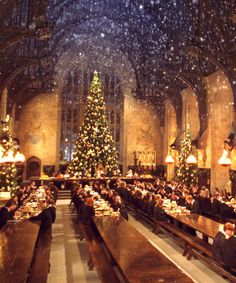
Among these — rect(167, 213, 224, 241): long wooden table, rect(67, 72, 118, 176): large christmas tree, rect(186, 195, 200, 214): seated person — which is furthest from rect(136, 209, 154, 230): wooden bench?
rect(67, 72, 118, 176): large christmas tree

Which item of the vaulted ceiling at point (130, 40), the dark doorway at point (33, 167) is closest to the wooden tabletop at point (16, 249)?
the vaulted ceiling at point (130, 40)

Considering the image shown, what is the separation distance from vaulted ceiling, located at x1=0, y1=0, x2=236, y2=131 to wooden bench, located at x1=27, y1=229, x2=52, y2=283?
310 inches

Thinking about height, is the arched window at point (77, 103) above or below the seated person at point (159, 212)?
above

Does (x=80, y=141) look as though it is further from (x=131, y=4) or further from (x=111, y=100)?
(x=131, y=4)

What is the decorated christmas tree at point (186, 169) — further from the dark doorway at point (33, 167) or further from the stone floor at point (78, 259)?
the dark doorway at point (33, 167)

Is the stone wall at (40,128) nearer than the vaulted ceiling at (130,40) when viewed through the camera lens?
No

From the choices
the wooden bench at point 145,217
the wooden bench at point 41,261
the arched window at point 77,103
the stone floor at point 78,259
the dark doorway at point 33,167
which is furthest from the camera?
the arched window at point 77,103

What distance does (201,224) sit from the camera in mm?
7180

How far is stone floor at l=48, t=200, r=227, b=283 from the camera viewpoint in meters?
5.86

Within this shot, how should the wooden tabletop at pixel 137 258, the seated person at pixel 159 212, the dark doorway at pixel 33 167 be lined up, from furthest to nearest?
the dark doorway at pixel 33 167 < the seated person at pixel 159 212 < the wooden tabletop at pixel 137 258

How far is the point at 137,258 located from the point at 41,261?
1.75 metres

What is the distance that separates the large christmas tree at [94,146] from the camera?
20.0 meters

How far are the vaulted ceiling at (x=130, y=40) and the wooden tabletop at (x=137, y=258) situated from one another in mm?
7785

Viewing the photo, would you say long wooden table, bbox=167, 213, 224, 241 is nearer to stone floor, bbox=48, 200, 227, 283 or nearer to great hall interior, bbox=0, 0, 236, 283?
great hall interior, bbox=0, 0, 236, 283
